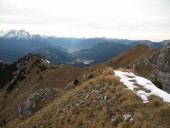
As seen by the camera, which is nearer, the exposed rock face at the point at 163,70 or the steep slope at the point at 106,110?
the steep slope at the point at 106,110

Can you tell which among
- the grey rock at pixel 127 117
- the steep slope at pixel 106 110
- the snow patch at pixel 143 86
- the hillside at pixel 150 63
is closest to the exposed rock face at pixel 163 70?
the hillside at pixel 150 63

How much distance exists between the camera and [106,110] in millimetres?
26016

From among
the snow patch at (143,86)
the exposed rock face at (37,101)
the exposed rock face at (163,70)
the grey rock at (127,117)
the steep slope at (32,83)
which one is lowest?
the steep slope at (32,83)

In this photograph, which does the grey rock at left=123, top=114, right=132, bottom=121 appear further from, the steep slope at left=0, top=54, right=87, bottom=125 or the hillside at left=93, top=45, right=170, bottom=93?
the steep slope at left=0, top=54, right=87, bottom=125

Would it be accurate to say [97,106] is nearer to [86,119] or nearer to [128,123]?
[86,119]

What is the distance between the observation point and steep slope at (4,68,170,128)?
21766 millimetres

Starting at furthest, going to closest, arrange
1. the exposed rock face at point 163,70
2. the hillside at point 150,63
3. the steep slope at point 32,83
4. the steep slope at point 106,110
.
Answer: the steep slope at point 32,83 < the hillside at point 150,63 < the exposed rock face at point 163,70 < the steep slope at point 106,110

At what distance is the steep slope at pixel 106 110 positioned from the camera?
2177 cm

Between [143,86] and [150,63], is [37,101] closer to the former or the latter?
[143,86]

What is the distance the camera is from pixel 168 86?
53.8m

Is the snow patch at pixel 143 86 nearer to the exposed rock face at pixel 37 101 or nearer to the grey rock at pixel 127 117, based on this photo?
the grey rock at pixel 127 117

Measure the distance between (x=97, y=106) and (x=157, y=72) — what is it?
39708 millimetres

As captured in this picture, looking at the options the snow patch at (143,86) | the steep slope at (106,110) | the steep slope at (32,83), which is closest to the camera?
the steep slope at (106,110)

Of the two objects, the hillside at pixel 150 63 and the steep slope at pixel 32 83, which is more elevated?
the hillside at pixel 150 63
